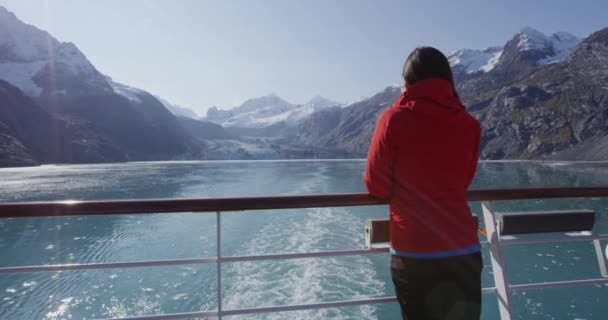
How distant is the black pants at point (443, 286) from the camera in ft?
4.02

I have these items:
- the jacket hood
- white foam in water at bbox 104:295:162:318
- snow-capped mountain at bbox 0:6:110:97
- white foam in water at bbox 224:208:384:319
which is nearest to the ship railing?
the jacket hood

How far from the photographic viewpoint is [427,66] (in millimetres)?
1308

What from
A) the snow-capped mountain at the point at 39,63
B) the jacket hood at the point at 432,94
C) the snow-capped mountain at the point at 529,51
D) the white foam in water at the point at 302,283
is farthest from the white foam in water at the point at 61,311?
the snow-capped mountain at the point at 529,51

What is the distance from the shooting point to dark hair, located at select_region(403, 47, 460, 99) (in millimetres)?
1298

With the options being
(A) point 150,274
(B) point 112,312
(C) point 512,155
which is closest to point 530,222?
(B) point 112,312

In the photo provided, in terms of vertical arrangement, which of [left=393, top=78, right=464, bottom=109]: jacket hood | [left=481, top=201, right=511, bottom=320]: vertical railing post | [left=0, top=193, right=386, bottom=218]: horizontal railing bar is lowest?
[left=481, top=201, right=511, bottom=320]: vertical railing post

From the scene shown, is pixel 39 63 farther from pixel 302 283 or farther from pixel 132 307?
pixel 302 283

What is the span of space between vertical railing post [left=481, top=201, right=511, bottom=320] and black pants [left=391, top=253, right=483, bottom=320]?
0.59 m

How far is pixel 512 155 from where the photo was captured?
8906cm

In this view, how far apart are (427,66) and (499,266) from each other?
111 cm

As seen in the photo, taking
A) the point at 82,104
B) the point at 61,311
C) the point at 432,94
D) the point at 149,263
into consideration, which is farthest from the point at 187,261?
the point at 82,104

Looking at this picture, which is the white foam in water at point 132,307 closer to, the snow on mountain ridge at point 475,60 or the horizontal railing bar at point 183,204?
the horizontal railing bar at point 183,204

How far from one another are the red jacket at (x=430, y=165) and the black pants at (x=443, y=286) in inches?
1.4

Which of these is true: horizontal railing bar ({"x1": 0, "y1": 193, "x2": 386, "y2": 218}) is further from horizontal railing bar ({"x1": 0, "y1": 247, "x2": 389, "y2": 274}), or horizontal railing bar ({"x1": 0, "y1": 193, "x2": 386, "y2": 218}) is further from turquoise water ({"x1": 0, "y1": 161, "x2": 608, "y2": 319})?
turquoise water ({"x1": 0, "y1": 161, "x2": 608, "y2": 319})
